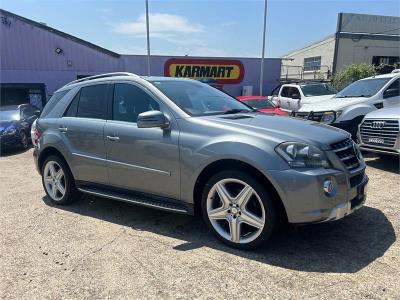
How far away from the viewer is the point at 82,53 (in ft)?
69.7

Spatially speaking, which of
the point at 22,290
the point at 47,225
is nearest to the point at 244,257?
the point at 22,290

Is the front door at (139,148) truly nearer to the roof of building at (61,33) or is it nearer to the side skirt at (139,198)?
the side skirt at (139,198)

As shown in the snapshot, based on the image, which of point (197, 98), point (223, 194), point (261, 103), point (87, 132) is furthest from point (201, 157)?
point (261, 103)

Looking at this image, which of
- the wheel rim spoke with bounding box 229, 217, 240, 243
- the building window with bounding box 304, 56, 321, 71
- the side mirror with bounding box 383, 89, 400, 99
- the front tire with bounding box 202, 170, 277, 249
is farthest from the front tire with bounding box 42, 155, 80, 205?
the building window with bounding box 304, 56, 321, 71

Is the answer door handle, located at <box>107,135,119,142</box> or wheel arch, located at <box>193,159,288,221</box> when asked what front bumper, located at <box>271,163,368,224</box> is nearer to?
wheel arch, located at <box>193,159,288,221</box>

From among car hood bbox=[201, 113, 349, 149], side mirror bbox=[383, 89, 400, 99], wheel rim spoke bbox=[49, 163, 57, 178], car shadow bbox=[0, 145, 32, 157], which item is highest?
side mirror bbox=[383, 89, 400, 99]

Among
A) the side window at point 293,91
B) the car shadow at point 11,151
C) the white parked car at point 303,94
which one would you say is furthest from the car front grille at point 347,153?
the car shadow at point 11,151

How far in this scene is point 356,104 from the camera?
8242mm

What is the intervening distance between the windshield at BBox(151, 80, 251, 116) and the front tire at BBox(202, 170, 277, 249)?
2.99ft

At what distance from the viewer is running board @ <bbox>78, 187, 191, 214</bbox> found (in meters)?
4.07

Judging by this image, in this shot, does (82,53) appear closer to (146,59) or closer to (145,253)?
(146,59)

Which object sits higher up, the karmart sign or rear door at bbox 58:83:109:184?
the karmart sign

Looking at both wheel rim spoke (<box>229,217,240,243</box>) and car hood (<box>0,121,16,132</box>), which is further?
car hood (<box>0,121,16,132</box>)

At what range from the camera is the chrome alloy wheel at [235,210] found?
360 centimetres
